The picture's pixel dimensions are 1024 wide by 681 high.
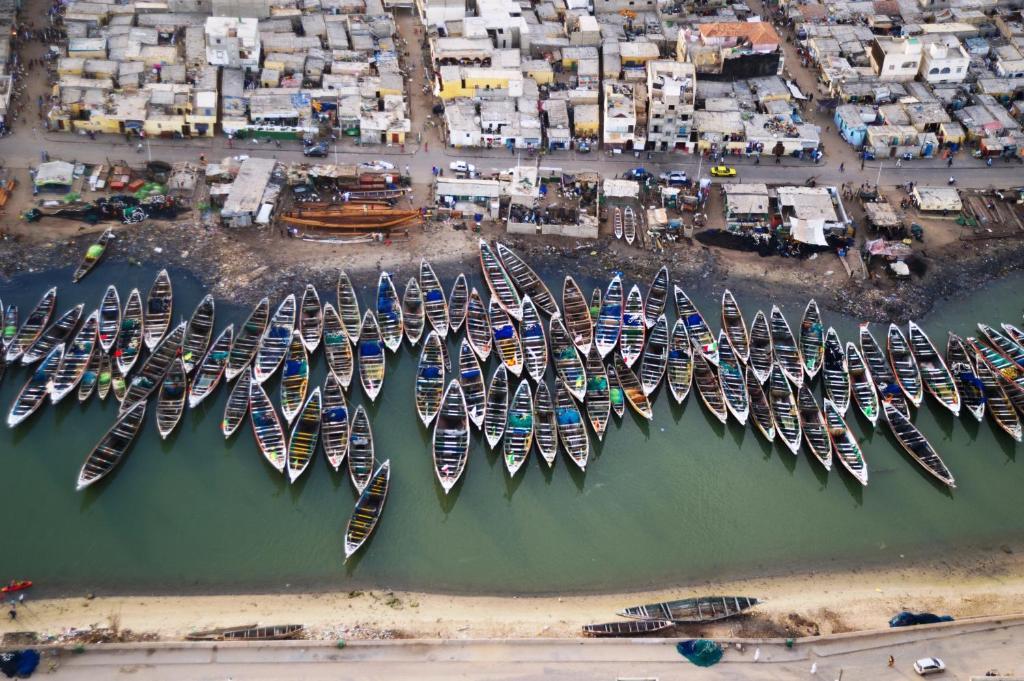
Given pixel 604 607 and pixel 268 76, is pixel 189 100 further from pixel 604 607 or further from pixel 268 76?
pixel 604 607

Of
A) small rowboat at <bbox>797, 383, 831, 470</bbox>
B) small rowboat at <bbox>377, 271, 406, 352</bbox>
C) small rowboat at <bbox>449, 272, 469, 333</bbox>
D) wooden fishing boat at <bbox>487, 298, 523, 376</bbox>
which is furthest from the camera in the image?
small rowboat at <bbox>449, 272, 469, 333</bbox>

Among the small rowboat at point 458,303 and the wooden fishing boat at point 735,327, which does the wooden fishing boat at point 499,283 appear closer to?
the small rowboat at point 458,303

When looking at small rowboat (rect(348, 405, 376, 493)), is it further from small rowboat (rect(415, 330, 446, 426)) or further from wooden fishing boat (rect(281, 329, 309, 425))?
wooden fishing boat (rect(281, 329, 309, 425))

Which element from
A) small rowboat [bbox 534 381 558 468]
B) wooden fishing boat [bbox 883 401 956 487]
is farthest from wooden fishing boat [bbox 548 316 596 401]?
wooden fishing boat [bbox 883 401 956 487]

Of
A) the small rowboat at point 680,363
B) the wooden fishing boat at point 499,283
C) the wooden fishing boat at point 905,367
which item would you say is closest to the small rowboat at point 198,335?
the wooden fishing boat at point 499,283

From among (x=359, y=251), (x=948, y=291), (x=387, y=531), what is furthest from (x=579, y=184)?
(x=387, y=531)
